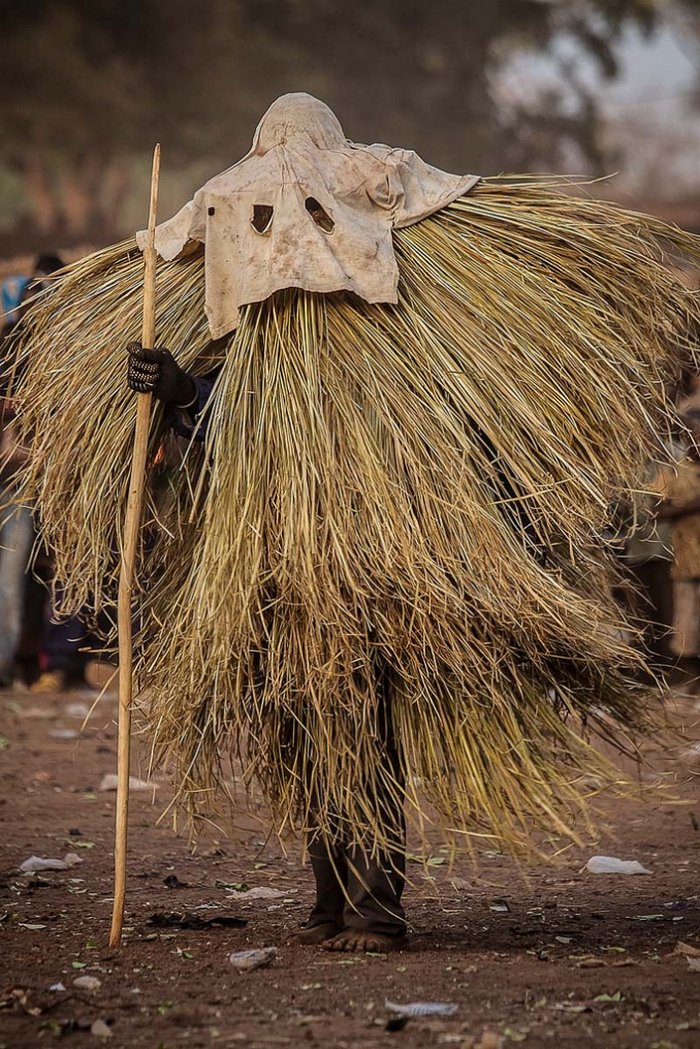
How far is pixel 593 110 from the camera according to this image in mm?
15234

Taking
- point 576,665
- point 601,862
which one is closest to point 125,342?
point 576,665

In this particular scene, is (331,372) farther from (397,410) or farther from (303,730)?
(303,730)

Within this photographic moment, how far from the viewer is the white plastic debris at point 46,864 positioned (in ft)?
13.1

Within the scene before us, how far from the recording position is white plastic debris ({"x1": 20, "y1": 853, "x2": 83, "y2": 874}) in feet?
13.1

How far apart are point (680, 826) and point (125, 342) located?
96.0 inches

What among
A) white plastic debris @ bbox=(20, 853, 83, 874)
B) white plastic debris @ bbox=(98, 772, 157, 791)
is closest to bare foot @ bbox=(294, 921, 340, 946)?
white plastic debris @ bbox=(20, 853, 83, 874)

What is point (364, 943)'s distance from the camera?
2.96 meters

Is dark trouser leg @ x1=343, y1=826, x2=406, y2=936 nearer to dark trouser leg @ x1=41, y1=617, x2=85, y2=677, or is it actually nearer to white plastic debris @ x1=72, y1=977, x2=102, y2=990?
white plastic debris @ x1=72, y1=977, x2=102, y2=990

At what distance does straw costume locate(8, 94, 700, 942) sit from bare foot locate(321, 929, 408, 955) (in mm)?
43

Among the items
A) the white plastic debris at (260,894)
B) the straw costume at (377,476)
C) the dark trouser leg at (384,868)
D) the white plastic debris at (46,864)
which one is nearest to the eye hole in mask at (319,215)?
the straw costume at (377,476)

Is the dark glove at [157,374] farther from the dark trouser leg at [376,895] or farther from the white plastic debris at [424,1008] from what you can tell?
the white plastic debris at [424,1008]

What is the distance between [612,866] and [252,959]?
5.04 feet

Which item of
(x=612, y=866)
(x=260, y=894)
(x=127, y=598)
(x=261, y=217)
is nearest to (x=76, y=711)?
(x=260, y=894)

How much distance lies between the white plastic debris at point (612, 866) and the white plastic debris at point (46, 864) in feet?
4.78
